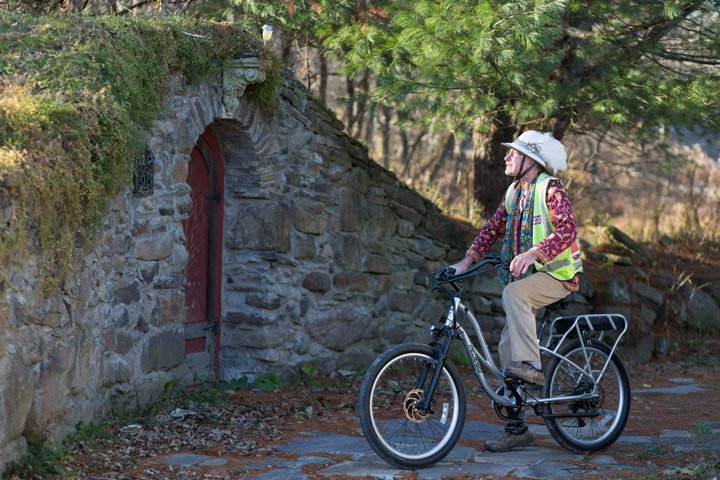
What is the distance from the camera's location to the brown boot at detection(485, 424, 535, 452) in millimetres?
5738

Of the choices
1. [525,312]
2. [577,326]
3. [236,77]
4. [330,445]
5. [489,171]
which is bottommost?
[330,445]

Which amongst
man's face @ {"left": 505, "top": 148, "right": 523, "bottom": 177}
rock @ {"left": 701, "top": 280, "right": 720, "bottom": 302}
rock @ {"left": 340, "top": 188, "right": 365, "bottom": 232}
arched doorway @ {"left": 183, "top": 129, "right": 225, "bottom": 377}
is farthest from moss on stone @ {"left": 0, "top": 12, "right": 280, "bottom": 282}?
rock @ {"left": 701, "top": 280, "right": 720, "bottom": 302}

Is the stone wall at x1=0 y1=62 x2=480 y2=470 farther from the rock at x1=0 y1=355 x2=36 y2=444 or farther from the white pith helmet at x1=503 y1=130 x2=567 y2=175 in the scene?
the white pith helmet at x1=503 y1=130 x2=567 y2=175

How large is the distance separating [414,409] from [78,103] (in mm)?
2501

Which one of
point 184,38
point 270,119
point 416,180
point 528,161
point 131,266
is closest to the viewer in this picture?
point 528,161

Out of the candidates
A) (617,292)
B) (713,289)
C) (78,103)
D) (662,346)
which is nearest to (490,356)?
(78,103)

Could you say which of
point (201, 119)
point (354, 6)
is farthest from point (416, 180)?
point (201, 119)

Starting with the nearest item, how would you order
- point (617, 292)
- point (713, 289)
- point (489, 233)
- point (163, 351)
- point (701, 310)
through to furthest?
point (489, 233) < point (163, 351) < point (617, 292) < point (701, 310) < point (713, 289)

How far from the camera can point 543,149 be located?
18.8ft

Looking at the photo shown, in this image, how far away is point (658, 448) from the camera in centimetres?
586

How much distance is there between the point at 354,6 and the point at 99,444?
4.65 meters

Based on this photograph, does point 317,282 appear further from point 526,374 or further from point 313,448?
point 526,374

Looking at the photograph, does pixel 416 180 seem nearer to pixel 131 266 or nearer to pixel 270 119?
pixel 270 119

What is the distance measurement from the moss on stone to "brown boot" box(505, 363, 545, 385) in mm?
2485
